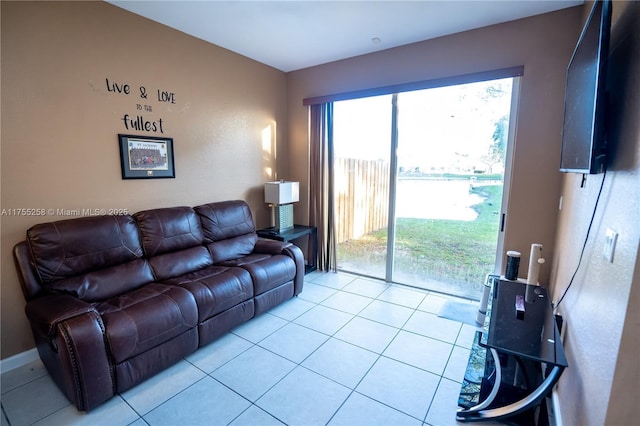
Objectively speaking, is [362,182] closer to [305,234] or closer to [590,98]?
[305,234]

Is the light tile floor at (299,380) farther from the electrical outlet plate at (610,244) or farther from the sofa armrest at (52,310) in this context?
the electrical outlet plate at (610,244)

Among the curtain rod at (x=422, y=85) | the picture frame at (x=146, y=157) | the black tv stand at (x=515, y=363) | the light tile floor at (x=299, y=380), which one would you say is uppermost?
the curtain rod at (x=422, y=85)

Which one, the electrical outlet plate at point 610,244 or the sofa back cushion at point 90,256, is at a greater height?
the electrical outlet plate at point 610,244

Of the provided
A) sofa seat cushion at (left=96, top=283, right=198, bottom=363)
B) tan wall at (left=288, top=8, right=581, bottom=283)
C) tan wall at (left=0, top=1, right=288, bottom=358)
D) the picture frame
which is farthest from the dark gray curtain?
sofa seat cushion at (left=96, top=283, right=198, bottom=363)

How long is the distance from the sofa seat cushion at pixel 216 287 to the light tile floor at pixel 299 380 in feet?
1.10

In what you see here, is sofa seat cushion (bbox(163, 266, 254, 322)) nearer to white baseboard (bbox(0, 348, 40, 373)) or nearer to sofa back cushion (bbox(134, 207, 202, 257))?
sofa back cushion (bbox(134, 207, 202, 257))

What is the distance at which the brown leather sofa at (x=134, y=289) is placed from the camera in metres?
1.71

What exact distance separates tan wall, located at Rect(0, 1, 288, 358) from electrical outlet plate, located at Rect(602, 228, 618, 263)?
3.26m

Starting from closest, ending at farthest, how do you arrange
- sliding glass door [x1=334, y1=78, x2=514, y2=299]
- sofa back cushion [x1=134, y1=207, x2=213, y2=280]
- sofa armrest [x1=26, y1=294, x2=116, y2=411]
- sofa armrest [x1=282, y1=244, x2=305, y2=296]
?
sofa armrest [x1=26, y1=294, x2=116, y2=411]
sofa back cushion [x1=134, y1=207, x2=213, y2=280]
sliding glass door [x1=334, y1=78, x2=514, y2=299]
sofa armrest [x1=282, y1=244, x2=305, y2=296]

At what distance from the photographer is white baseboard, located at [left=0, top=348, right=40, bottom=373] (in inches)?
81.4

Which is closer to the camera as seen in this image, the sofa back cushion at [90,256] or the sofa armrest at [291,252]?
the sofa back cushion at [90,256]

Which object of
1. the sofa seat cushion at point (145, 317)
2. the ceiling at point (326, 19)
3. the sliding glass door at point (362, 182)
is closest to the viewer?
the sofa seat cushion at point (145, 317)

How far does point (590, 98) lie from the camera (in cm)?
131

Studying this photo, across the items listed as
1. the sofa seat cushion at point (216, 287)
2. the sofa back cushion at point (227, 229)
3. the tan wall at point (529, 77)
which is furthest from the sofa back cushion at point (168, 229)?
the tan wall at point (529, 77)
